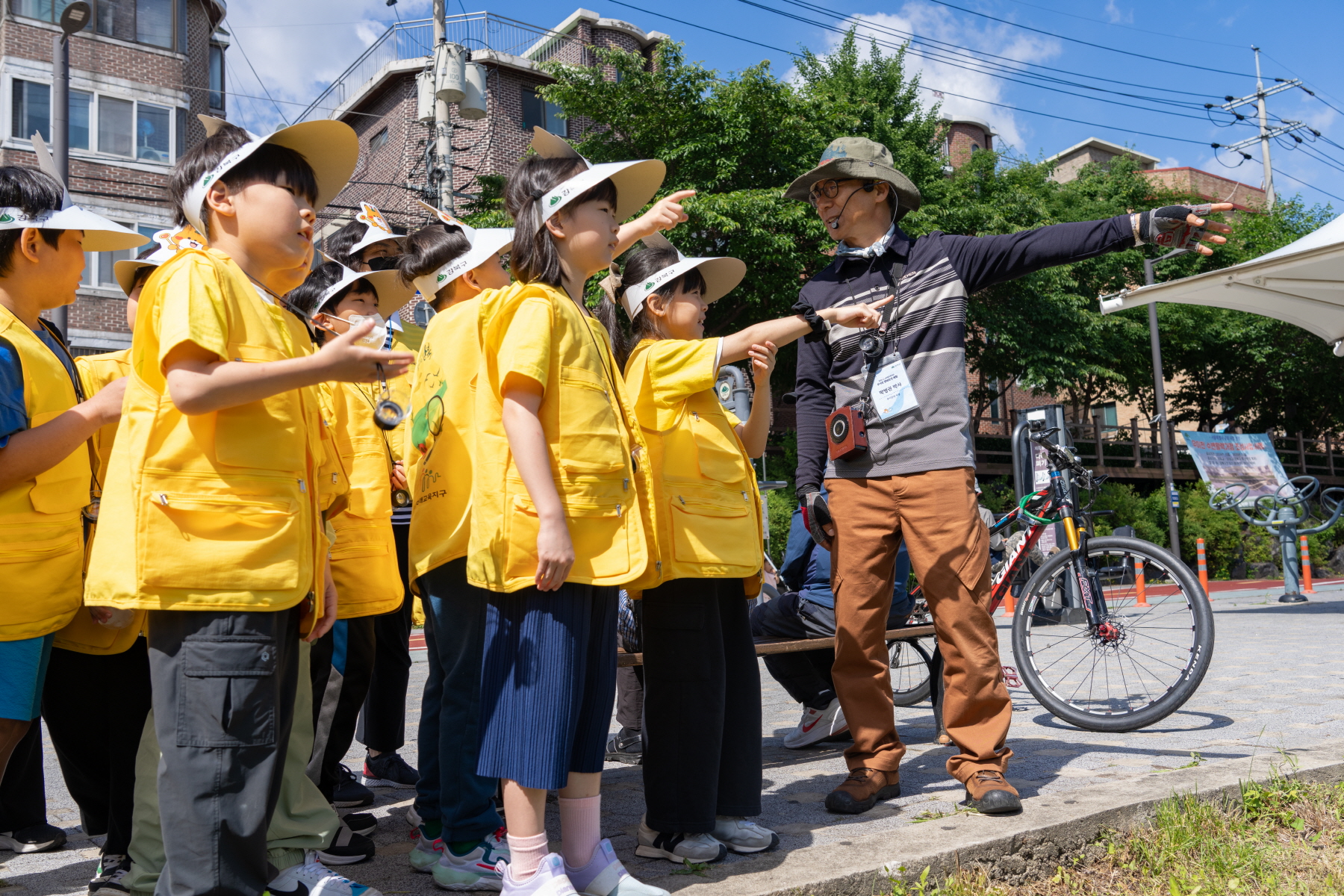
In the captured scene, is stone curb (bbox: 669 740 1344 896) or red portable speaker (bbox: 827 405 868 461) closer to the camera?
stone curb (bbox: 669 740 1344 896)

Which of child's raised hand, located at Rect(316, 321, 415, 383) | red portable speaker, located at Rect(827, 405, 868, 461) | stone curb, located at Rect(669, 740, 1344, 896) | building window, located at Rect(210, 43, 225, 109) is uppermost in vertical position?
building window, located at Rect(210, 43, 225, 109)

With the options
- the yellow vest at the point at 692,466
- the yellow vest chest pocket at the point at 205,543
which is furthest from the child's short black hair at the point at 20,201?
the yellow vest at the point at 692,466

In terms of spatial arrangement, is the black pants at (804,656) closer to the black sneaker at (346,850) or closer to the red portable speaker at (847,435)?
the red portable speaker at (847,435)

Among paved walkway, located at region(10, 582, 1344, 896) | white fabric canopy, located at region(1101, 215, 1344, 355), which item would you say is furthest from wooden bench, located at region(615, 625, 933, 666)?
white fabric canopy, located at region(1101, 215, 1344, 355)

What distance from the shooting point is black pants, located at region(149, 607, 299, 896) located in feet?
6.63

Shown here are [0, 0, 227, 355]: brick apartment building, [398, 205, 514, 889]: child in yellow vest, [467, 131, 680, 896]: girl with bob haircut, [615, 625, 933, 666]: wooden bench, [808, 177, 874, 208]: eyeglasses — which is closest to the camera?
[467, 131, 680, 896]: girl with bob haircut

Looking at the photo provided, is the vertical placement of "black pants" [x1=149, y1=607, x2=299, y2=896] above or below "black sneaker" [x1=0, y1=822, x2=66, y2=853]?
above

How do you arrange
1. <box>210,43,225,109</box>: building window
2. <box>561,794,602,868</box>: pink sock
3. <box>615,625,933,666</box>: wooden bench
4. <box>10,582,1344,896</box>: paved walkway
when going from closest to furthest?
1. <box>561,794,602,868</box>: pink sock
2. <box>10,582,1344,896</box>: paved walkway
3. <box>615,625,933,666</box>: wooden bench
4. <box>210,43,225,109</box>: building window

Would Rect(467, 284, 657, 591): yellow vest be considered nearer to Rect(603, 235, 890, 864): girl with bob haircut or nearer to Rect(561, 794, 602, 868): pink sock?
Rect(603, 235, 890, 864): girl with bob haircut

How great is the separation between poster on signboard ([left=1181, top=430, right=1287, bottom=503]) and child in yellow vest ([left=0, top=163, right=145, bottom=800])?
60.2ft

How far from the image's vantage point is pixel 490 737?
2406 mm

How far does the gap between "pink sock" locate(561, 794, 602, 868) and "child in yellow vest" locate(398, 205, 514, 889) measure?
0.88 feet

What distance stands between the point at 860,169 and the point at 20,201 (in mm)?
2597

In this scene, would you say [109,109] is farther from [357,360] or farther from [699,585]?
[357,360]
